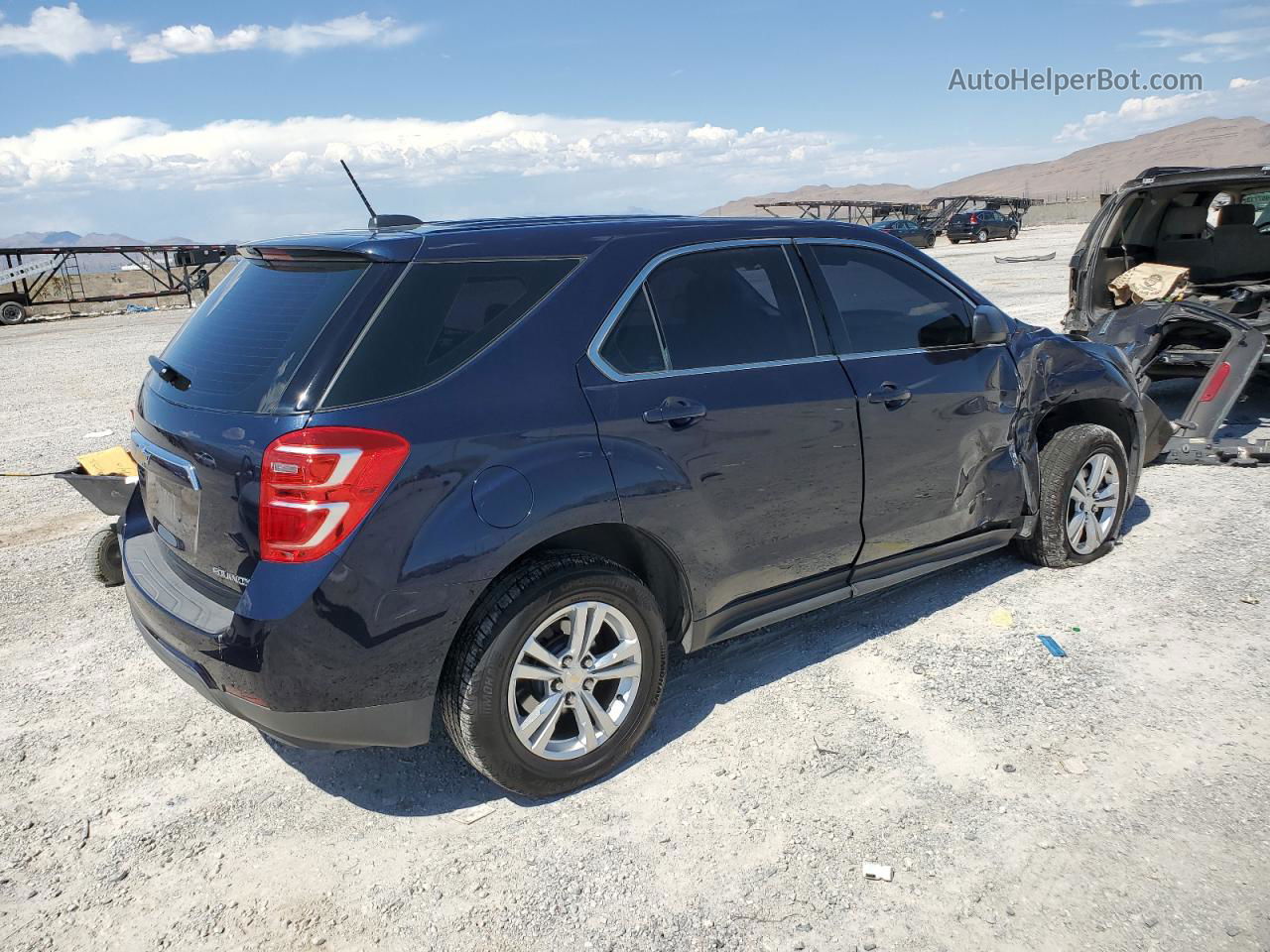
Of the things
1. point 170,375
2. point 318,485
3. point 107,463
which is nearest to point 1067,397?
point 318,485

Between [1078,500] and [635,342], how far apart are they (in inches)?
111

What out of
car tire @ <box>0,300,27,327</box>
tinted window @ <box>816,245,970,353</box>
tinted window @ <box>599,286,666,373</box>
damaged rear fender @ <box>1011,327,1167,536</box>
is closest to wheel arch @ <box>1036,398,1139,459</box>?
damaged rear fender @ <box>1011,327,1167,536</box>

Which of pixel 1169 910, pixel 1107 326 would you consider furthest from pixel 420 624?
pixel 1107 326

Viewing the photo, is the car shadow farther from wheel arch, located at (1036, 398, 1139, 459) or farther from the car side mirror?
the car side mirror

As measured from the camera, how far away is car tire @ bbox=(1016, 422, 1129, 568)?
15.4ft

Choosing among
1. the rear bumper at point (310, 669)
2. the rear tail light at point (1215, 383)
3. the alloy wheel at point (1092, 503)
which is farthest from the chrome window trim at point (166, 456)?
the rear tail light at point (1215, 383)

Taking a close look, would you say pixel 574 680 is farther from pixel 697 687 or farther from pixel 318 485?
pixel 318 485

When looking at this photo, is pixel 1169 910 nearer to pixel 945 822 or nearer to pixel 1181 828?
pixel 1181 828

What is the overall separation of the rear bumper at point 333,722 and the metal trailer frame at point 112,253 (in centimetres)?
2361

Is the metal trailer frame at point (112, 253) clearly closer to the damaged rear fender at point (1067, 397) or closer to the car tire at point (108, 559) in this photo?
the car tire at point (108, 559)

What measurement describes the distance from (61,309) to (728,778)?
3014 cm

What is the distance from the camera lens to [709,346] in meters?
3.41

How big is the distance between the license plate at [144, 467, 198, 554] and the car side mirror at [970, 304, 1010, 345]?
3129 mm

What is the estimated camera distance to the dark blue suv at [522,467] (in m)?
2.68
